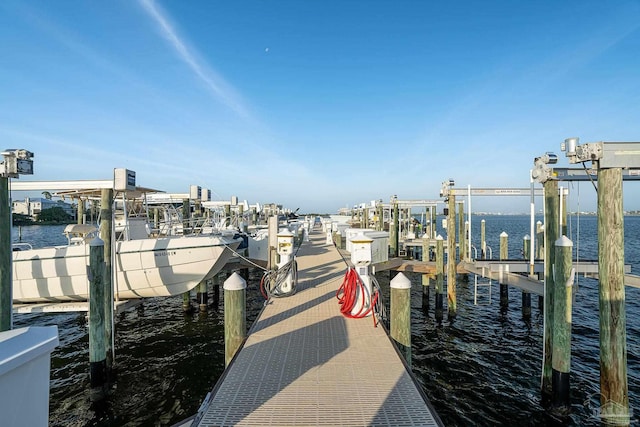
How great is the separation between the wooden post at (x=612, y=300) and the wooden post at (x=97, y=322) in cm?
891

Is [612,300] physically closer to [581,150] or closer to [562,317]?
[562,317]

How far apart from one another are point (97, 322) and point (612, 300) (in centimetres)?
916

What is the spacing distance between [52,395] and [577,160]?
450 inches

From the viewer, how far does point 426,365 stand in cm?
909

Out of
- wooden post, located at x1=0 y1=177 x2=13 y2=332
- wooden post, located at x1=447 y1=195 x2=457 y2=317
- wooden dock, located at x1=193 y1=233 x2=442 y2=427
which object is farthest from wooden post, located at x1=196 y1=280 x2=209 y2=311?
wooden post, located at x1=447 y1=195 x2=457 y2=317

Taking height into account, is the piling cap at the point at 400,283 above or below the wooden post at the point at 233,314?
above

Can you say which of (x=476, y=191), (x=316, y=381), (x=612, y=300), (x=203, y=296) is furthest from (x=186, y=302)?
(x=612, y=300)

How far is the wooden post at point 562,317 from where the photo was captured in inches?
231

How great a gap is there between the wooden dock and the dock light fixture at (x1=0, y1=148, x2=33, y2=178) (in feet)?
15.5

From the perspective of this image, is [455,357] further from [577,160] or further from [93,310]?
[93,310]

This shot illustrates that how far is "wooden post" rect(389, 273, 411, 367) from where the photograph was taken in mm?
5766

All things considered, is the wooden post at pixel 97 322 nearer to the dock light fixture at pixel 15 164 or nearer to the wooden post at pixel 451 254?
the dock light fixture at pixel 15 164

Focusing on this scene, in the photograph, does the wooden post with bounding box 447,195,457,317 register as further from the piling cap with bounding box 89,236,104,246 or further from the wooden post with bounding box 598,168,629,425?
the piling cap with bounding box 89,236,104,246

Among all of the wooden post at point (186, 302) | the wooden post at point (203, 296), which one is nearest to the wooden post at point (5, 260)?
the wooden post at point (186, 302)
